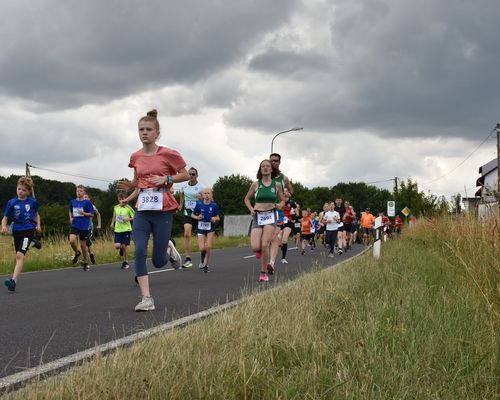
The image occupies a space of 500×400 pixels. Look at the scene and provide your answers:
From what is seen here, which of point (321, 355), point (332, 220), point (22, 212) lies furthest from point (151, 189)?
point (332, 220)

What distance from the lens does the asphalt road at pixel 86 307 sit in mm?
4812

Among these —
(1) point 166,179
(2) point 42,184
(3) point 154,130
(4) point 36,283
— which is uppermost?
(2) point 42,184

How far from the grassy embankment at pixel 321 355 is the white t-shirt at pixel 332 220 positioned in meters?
13.5

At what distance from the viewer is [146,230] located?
21.8 feet

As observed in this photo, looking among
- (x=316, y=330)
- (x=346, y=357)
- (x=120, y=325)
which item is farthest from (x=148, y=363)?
(x=120, y=325)

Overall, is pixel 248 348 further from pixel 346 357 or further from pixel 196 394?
pixel 196 394

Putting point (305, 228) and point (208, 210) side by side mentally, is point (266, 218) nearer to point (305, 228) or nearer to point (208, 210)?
point (208, 210)

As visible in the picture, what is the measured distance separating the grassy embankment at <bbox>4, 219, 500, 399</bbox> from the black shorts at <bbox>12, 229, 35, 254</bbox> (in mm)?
5089

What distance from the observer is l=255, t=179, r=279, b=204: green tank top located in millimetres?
9891

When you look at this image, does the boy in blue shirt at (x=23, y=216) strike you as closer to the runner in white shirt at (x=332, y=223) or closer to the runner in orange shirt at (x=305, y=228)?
the runner in white shirt at (x=332, y=223)

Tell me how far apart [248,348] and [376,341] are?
79cm

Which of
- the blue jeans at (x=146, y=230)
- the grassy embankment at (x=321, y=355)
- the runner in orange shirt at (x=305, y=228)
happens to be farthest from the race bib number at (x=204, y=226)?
the runner in orange shirt at (x=305, y=228)

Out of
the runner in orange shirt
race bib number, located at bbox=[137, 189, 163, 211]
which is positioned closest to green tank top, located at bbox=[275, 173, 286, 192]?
race bib number, located at bbox=[137, 189, 163, 211]

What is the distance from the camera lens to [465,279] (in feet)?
20.9
